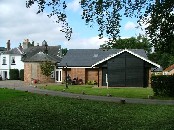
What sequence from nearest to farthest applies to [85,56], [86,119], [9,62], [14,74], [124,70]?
[86,119] → [124,70] → [85,56] → [14,74] → [9,62]

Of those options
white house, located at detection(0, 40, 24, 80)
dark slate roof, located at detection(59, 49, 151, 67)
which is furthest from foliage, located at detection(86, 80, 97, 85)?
white house, located at detection(0, 40, 24, 80)

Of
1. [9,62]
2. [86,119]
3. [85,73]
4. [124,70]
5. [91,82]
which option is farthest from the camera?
[9,62]

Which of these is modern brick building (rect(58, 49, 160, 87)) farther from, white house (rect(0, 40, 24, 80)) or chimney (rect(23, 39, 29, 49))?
chimney (rect(23, 39, 29, 49))

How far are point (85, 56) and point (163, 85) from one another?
90.9 ft

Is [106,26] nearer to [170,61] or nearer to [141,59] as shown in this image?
[141,59]

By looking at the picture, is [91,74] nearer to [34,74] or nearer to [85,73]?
[85,73]

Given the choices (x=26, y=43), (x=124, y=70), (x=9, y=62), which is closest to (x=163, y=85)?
(x=124, y=70)

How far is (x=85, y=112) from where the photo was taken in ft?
65.4

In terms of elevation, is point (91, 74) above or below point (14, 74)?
below

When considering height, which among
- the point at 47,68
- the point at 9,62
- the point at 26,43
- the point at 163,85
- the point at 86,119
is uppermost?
the point at 26,43

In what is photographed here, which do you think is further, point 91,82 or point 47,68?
point 47,68

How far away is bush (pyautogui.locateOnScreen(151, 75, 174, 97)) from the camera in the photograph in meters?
33.5

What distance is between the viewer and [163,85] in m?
33.8

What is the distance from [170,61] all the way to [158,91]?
98877mm
